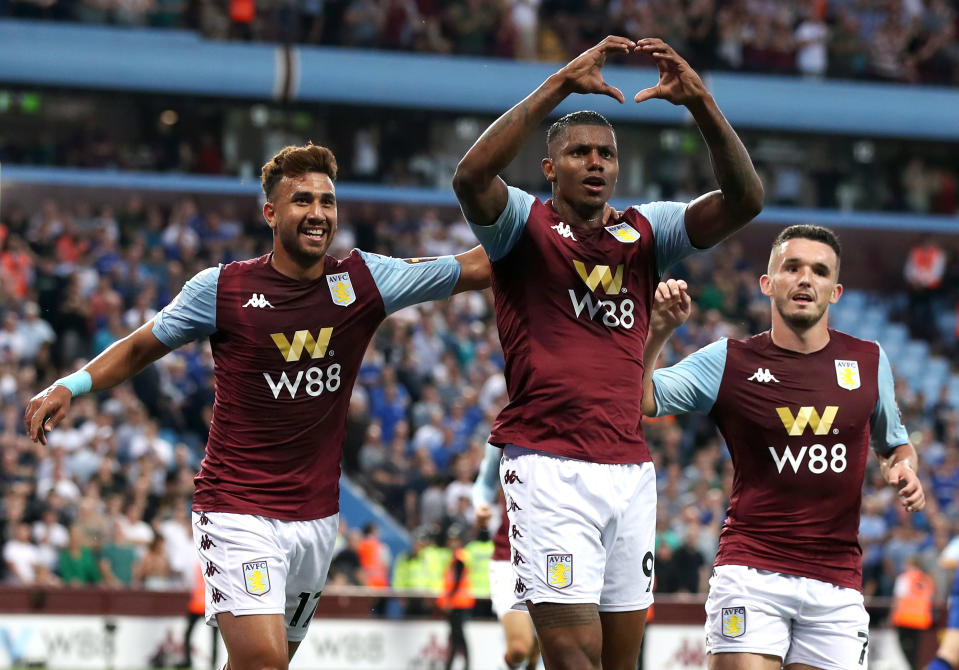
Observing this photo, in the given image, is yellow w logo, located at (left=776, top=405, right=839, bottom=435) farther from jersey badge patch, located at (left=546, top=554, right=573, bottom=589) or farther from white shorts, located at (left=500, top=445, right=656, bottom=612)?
jersey badge patch, located at (left=546, top=554, right=573, bottom=589)

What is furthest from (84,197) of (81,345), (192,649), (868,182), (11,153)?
(868,182)

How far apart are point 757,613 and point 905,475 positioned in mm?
892

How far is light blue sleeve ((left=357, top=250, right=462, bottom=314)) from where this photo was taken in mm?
6812

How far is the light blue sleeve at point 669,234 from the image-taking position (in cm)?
614

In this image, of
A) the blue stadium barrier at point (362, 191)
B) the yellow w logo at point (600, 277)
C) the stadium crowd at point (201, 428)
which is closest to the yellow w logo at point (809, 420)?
the yellow w logo at point (600, 277)

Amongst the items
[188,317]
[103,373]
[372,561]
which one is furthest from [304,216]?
[372,561]

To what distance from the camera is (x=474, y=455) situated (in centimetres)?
1664

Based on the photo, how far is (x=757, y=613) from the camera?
6.29 m

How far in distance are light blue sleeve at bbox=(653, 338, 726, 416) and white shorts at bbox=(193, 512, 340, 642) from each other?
1634 mm

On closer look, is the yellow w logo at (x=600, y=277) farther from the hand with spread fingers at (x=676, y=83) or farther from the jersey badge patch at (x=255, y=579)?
the jersey badge patch at (x=255, y=579)

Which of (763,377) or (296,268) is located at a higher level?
(296,268)

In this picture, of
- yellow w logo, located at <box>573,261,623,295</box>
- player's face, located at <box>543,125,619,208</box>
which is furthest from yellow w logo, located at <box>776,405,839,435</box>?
player's face, located at <box>543,125,619,208</box>

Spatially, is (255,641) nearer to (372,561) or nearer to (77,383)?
(77,383)

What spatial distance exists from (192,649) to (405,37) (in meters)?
14.4
